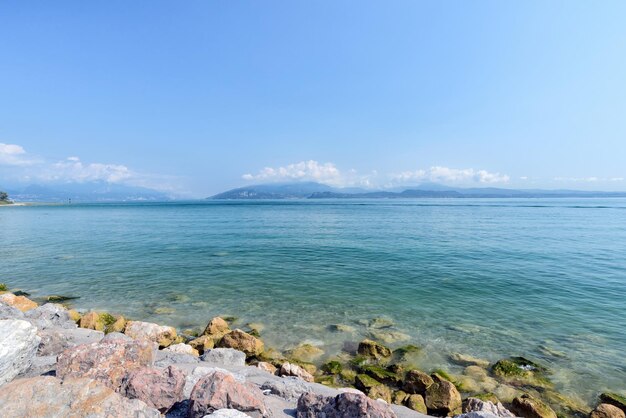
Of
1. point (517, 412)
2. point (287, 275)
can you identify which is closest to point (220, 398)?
point (517, 412)

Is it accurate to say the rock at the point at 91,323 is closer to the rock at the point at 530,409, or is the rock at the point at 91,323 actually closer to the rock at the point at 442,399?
the rock at the point at 442,399

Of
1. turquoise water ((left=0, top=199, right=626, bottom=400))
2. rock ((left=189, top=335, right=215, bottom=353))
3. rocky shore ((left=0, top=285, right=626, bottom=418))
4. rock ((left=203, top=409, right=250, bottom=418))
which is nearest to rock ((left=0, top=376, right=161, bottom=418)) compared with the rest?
rocky shore ((left=0, top=285, right=626, bottom=418))

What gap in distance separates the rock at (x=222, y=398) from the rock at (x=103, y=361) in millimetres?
1711

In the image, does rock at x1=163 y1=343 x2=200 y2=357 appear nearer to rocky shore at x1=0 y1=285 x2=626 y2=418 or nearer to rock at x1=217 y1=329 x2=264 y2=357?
rocky shore at x1=0 y1=285 x2=626 y2=418

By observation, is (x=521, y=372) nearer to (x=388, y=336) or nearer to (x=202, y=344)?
(x=388, y=336)

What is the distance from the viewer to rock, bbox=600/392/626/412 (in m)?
9.10

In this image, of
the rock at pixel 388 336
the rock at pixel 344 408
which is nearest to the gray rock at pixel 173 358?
the rock at pixel 344 408

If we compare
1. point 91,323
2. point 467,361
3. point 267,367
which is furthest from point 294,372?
point 91,323

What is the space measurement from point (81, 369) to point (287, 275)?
19190mm

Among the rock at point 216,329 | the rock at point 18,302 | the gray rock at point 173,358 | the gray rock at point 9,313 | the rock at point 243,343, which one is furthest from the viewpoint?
Answer: the rock at point 18,302

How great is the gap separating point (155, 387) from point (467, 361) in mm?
11244

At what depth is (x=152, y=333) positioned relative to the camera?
1248cm

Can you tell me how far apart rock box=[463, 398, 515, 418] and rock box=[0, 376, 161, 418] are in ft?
26.3

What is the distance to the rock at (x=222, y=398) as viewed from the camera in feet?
17.7
